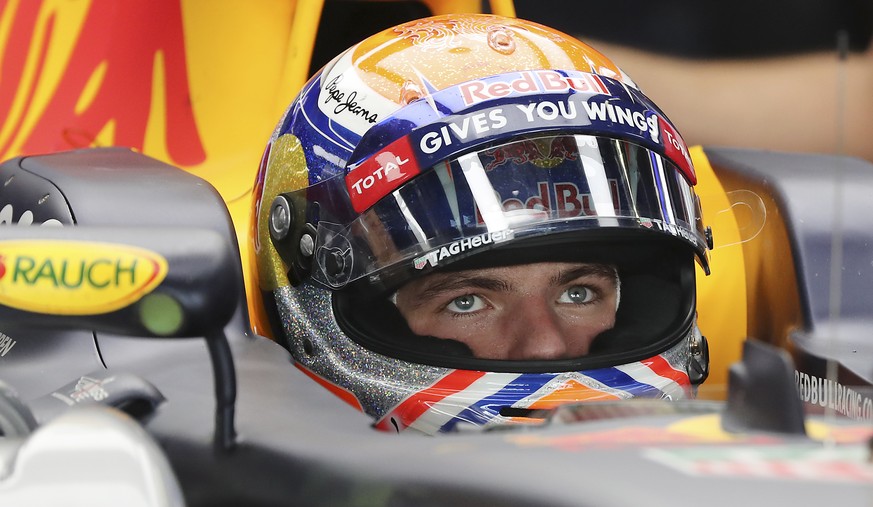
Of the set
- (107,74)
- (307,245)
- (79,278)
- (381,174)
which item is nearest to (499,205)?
(381,174)

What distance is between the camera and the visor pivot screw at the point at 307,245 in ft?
4.78

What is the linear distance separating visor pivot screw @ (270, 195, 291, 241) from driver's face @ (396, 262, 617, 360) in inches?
6.7

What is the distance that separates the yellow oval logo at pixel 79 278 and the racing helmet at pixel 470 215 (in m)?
0.56

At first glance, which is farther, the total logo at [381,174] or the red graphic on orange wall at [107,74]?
the red graphic on orange wall at [107,74]

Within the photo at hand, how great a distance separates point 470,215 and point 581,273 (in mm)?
243

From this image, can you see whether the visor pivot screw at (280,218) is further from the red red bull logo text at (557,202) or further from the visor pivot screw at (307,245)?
the red red bull logo text at (557,202)

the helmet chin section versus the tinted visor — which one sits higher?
the tinted visor

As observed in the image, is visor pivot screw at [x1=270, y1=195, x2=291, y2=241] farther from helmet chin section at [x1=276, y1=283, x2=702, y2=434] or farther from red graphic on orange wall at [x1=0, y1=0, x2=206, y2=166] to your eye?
red graphic on orange wall at [x1=0, y1=0, x2=206, y2=166]

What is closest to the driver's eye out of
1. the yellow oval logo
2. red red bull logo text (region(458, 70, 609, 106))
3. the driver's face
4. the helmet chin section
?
the driver's face

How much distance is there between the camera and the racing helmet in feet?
4.37

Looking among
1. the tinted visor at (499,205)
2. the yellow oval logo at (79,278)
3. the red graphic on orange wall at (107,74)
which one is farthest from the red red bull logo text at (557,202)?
the red graphic on orange wall at (107,74)

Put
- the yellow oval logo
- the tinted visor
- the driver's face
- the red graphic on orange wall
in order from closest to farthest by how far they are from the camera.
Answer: the yellow oval logo, the tinted visor, the driver's face, the red graphic on orange wall

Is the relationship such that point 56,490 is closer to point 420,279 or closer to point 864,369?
point 420,279

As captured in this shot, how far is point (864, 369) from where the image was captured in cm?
134
